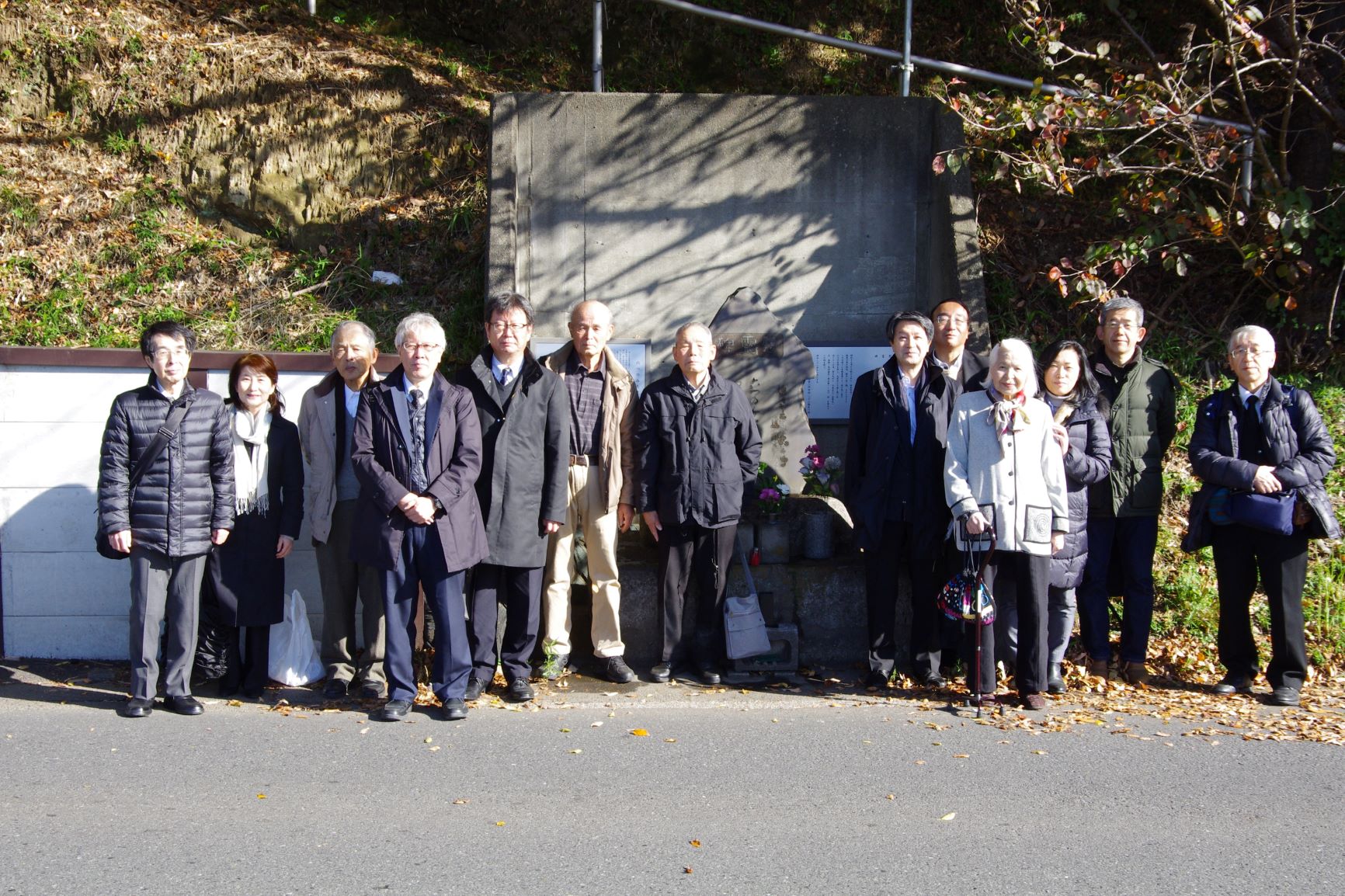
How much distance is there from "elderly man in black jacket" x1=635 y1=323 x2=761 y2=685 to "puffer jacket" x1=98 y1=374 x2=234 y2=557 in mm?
2244

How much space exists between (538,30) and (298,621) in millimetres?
7291

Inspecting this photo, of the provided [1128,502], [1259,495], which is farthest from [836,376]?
[1259,495]

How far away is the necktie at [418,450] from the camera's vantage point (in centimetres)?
518

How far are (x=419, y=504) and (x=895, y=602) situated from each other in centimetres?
264

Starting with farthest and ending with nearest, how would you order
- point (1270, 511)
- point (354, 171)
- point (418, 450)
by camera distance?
point (354, 171), point (1270, 511), point (418, 450)

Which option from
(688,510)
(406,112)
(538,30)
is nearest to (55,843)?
(688,510)

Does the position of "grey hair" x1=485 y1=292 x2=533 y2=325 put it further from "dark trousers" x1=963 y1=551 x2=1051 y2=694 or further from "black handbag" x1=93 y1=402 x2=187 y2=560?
"dark trousers" x1=963 y1=551 x2=1051 y2=694

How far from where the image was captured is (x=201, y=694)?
5523 millimetres

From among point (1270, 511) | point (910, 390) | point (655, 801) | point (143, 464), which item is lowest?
point (655, 801)

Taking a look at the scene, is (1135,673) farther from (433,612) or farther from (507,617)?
(433,612)

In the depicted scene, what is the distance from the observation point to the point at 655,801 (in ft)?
13.7

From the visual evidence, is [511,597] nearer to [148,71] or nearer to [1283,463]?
[1283,463]

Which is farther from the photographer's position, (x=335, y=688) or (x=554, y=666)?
(x=554, y=666)

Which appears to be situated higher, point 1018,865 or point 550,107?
point 550,107
